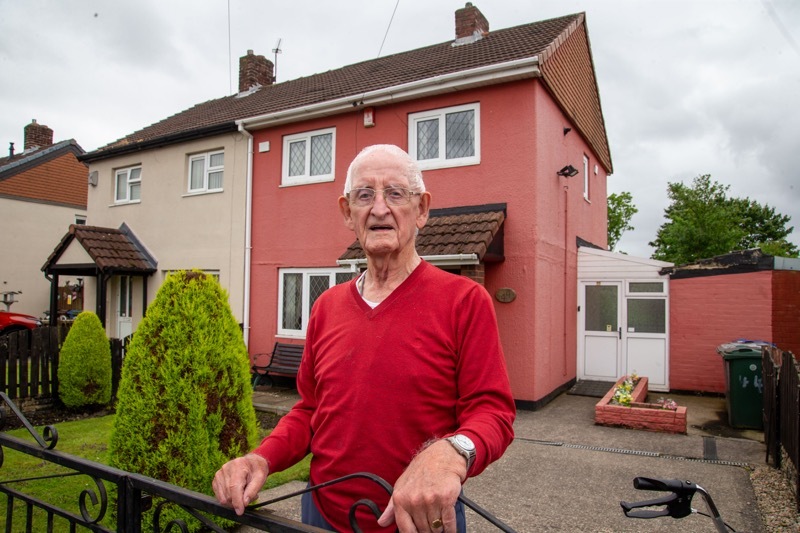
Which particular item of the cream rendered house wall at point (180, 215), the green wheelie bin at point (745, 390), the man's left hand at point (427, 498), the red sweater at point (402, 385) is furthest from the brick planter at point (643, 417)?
the cream rendered house wall at point (180, 215)

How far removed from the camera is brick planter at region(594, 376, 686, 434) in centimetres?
745

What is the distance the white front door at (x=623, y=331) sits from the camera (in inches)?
426

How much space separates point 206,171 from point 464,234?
7.44 metres

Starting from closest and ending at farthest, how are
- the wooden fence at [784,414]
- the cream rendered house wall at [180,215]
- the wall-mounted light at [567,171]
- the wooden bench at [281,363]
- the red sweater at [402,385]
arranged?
the red sweater at [402,385] → the wooden fence at [784,414] → the wall-mounted light at [567,171] → the wooden bench at [281,363] → the cream rendered house wall at [180,215]

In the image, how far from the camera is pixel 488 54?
1006 centimetres

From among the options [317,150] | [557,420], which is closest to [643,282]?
[557,420]

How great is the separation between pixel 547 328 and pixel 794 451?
15.4 ft

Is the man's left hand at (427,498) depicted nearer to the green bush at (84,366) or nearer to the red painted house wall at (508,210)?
the red painted house wall at (508,210)

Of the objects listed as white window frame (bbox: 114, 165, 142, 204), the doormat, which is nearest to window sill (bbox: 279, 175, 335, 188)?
white window frame (bbox: 114, 165, 142, 204)

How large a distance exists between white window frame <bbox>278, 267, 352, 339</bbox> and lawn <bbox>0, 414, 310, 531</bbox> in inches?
164

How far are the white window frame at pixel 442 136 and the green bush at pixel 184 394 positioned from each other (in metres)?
6.14

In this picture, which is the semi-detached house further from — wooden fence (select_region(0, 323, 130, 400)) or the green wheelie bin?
wooden fence (select_region(0, 323, 130, 400))

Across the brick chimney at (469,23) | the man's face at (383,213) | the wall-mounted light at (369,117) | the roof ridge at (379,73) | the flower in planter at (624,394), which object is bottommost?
the flower in planter at (624,394)

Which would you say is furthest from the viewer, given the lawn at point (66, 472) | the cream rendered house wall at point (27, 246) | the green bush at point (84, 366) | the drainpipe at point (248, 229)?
the cream rendered house wall at point (27, 246)
